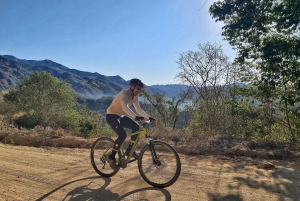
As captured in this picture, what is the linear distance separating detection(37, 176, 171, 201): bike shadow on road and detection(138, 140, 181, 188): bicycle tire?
189 millimetres

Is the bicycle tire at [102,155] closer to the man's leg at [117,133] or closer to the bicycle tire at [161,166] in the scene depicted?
the man's leg at [117,133]

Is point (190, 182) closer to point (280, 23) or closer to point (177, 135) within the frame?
point (177, 135)

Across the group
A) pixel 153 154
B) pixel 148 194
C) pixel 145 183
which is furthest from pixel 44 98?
pixel 148 194

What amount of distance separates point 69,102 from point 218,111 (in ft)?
116

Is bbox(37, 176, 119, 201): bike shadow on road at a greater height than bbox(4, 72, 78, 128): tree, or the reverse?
bbox(4, 72, 78, 128): tree

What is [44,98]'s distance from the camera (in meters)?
41.8

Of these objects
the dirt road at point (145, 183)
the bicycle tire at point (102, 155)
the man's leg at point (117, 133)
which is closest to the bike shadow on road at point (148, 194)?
the dirt road at point (145, 183)

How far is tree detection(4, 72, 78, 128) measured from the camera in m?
40.7

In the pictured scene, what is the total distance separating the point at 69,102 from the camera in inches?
1734

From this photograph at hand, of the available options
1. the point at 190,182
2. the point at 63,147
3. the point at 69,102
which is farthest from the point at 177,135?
the point at 69,102

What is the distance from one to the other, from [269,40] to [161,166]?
7758 mm

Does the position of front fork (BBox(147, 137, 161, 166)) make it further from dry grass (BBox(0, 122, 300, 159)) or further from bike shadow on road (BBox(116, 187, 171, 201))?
dry grass (BBox(0, 122, 300, 159))

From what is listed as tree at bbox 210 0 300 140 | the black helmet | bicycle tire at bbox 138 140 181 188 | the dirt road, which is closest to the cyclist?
the black helmet

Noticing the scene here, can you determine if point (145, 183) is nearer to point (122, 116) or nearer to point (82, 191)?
point (82, 191)
